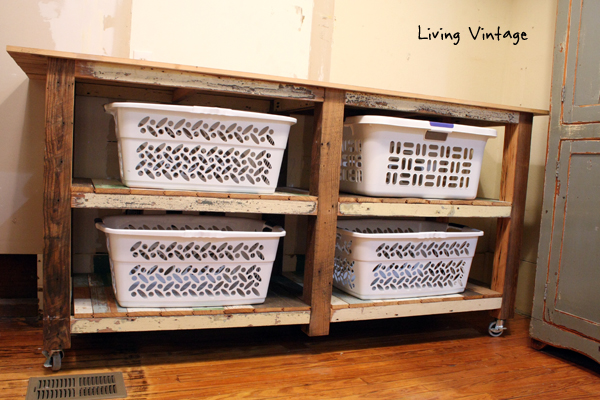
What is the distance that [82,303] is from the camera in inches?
65.1

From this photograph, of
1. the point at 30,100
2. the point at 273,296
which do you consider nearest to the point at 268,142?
the point at 273,296

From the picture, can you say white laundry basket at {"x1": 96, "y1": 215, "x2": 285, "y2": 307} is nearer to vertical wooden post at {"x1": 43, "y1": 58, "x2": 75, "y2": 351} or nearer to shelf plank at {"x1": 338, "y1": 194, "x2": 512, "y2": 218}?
vertical wooden post at {"x1": 43, "y1": 58, "x2": 75, "y2": 351}

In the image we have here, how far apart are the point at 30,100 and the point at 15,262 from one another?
68 centimetres

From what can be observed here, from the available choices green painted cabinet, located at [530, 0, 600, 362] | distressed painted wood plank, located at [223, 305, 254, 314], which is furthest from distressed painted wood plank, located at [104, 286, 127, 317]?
green painted cabinet, located at [530, 0, 600, 362]

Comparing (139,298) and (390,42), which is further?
(390,42)

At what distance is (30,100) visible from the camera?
2033 mm

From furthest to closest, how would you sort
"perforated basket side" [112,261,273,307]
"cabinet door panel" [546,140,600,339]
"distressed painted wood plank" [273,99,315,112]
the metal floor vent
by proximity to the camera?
"distressed painted wood plank" [273,99,315,112] < "cabinet door panel" [546,140,600,339] < "perforated basket side" [112,261,273,307] < the metal floor vent

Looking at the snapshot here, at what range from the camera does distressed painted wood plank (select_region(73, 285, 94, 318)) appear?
1552 mm

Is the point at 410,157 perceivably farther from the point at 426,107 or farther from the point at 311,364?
the point at 311,364

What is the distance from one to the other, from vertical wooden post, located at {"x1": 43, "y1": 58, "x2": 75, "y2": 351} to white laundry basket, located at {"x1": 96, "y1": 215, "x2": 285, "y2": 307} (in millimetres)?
146

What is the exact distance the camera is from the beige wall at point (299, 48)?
2018 millimetres

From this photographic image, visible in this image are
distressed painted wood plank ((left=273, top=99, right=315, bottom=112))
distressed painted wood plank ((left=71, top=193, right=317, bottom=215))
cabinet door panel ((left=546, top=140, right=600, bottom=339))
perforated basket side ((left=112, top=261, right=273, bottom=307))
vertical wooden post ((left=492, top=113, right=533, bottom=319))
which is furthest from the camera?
vertical wooden post ((left=492, top=113, right=533, bottom=319))

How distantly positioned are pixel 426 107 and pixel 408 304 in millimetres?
771

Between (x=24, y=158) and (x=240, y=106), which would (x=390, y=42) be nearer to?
(x=240, y=106)
